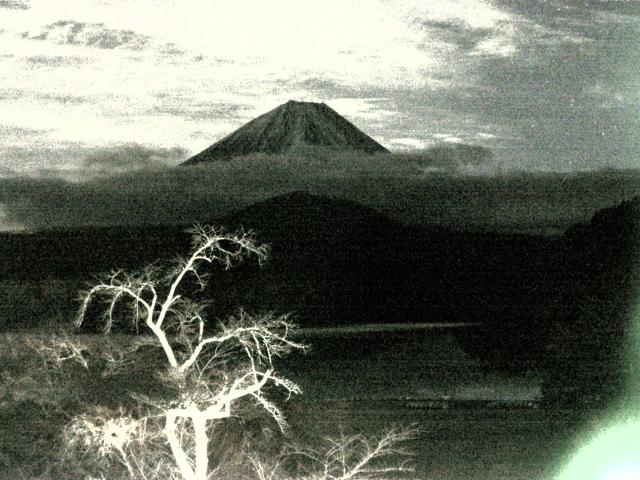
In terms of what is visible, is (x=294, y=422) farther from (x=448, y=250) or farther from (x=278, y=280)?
(x=448, y=250)

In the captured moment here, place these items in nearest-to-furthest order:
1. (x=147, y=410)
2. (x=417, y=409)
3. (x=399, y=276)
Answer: (x=147, y=410)
(x=417, y=409)
(x=399, y=276)

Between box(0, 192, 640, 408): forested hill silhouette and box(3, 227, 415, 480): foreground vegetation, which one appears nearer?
box(3, 227, 415, 480): foreground vegetation

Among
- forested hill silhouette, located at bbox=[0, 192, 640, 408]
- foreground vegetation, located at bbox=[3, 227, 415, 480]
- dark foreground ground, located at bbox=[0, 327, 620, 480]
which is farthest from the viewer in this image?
forested hill silhouette, located at bbox=[0, 192, 640, 408]

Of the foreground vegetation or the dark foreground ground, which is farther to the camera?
the dark foreground ground

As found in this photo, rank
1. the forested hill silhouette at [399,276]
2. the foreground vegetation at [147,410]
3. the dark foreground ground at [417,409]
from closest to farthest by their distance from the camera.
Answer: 1. the foreground vegetation at [147,410]
2. the dark foreground ground at [417,409]
3. the forested hill silhouette at [399,276]

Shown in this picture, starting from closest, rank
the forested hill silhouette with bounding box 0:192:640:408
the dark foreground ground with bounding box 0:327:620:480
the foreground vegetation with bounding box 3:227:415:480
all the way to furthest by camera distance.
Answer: the foreground vegetation with bounding box 3:227:415:480 → the dark foreground ground with bounding box 0:327:620:480 → the forested hill silhouette with bounding box 0:192:640:408

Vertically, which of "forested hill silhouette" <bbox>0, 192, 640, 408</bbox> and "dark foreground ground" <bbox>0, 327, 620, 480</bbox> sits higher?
"forested hill silhouette" <bbox>0, 192, 640, 408</bbox>

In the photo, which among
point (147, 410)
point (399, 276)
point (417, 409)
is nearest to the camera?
point (147, 410)

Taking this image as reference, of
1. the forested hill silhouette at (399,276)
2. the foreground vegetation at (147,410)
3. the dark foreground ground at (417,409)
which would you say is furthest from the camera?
the forested hill silhouette at (399,276)

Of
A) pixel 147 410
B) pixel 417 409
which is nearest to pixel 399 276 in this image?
pixel 417 409

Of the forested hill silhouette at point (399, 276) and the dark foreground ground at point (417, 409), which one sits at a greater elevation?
the forested hill silhouette at point (399, 276)

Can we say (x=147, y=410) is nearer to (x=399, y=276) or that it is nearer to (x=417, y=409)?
(x=417, y=409)
